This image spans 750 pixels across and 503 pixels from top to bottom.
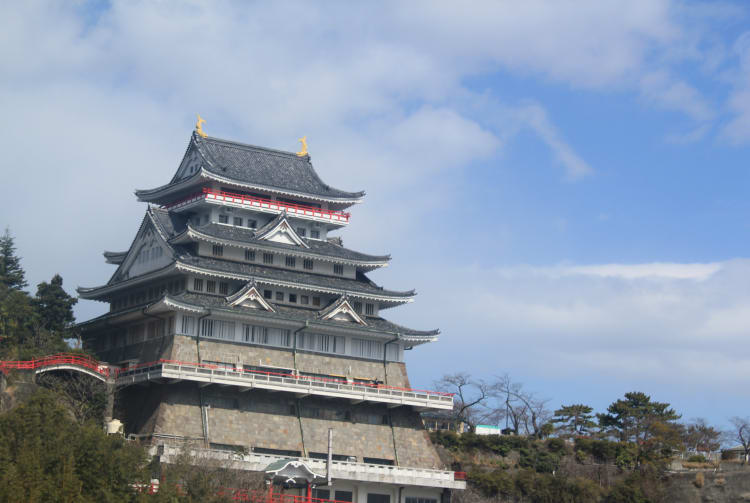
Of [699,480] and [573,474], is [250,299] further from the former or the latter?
[699,480]

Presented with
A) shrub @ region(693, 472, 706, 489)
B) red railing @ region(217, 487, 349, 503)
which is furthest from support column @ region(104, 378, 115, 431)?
shrub @ region(693, 472, 706, 489)

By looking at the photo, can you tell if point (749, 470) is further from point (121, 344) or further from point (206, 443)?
point (121, 344)

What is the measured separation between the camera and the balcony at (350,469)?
64.6 metres

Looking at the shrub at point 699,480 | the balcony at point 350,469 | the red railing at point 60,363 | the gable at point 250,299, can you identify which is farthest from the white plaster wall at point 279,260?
the shrub at point 699,480

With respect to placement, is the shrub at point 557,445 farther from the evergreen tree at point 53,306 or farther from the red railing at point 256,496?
the evergreen tree at point 53,306

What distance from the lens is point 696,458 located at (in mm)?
82500

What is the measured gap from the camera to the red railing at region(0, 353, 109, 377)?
221ft

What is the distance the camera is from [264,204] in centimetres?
8231

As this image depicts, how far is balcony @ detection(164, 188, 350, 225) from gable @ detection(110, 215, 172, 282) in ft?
10.8

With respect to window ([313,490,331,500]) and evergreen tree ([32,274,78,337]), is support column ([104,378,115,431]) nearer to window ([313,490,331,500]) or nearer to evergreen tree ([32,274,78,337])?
evergreen tree ([32,274,78,337])

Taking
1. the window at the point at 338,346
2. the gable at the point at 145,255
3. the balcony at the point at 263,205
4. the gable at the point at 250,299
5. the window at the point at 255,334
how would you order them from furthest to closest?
the balcony at the point at 263,205 → the gable at the point at 145,255 → the window at the point at 338,346 → the window at the point at 255,334 → the gable at the point at 250,299

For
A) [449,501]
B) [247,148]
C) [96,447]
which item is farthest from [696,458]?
[96,447]

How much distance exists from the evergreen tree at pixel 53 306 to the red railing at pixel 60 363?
20.0 ft

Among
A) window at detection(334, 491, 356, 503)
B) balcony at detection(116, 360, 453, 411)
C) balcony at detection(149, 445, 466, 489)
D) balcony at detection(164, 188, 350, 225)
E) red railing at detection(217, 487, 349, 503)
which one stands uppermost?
balcony at detection(164, 188, 350, 225)
